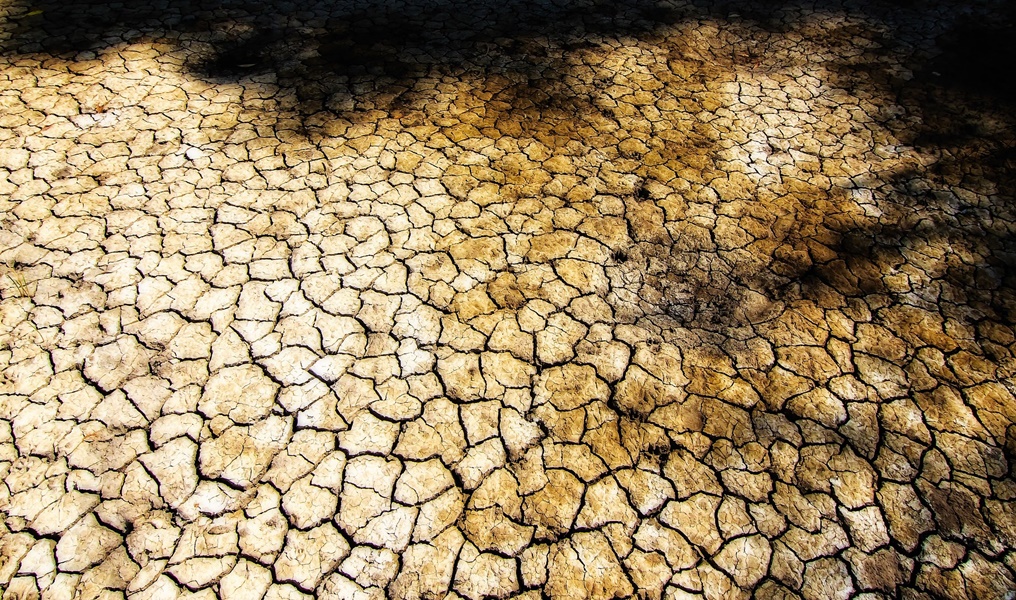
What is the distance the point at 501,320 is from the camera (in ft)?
7.95

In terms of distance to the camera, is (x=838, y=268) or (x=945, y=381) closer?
(x=945, y=381)

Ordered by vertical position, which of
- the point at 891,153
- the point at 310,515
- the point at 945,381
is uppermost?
the point at 891,153

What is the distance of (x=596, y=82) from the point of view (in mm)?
3801

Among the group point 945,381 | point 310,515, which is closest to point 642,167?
point 945,381

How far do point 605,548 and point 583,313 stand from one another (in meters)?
1.01

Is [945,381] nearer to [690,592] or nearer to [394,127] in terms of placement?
[690,592]

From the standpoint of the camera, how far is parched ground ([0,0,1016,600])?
178 cm

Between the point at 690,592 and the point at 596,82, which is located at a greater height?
the point at 596,82

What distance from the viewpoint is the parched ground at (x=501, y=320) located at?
5.83ft

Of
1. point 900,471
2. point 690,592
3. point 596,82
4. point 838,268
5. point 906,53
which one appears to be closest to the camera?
point 690,592

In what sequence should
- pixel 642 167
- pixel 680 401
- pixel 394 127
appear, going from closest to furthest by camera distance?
1. pixel 680 401
2. pixel 642 167
3. pixel 394 127

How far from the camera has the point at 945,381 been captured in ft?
7.22

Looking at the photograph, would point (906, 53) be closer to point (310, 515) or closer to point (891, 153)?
point (891, 153)

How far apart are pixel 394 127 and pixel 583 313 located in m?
1.79
